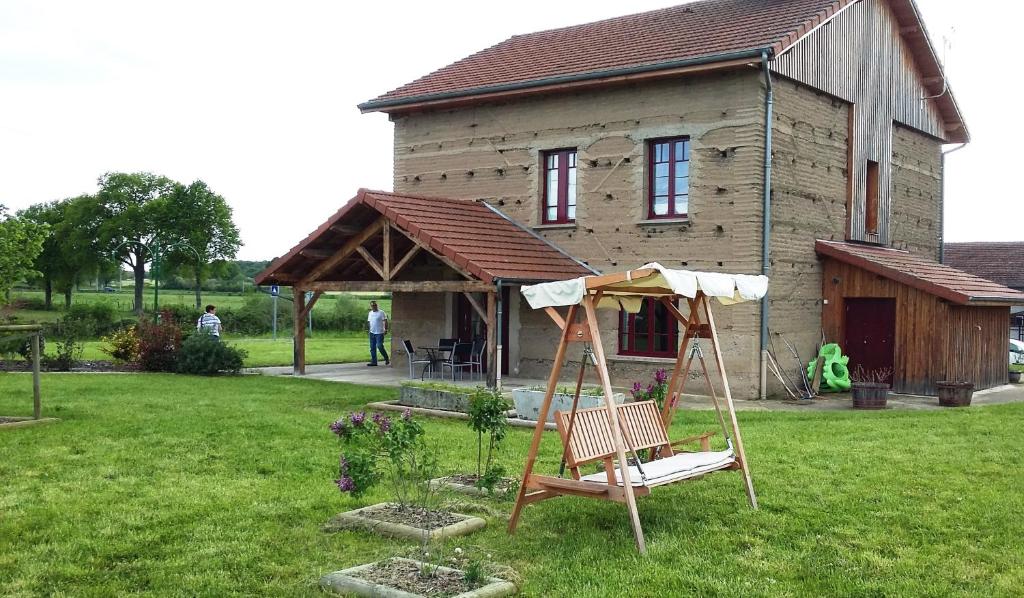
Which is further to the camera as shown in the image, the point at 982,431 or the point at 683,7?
the point at 683,7

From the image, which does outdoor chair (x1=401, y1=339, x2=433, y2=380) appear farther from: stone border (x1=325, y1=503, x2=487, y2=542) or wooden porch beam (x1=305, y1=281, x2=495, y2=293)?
stone border (x1=325, y1=503, x2=487, y2=542)

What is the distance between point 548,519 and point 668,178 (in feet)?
40.8

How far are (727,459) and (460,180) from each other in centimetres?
1481

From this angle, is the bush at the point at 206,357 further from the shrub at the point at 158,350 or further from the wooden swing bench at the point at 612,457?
the wooden swing bench at the point at 612,457

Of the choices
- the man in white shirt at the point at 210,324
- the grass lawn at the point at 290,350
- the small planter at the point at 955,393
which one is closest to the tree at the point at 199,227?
the grass lawn at the point at 290,350

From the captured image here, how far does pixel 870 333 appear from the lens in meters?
19.9

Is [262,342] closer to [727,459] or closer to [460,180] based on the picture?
[460,180]

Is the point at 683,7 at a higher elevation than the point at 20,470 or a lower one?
higher

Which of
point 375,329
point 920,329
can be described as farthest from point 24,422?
point 920,329

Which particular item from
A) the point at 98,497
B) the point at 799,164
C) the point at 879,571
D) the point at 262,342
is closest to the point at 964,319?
the point at 799,164

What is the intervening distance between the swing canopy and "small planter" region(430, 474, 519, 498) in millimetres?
1856

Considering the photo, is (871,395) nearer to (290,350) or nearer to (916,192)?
(916,192)

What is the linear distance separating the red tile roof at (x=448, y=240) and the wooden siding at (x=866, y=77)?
5875mm

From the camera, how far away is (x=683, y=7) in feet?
76.5
